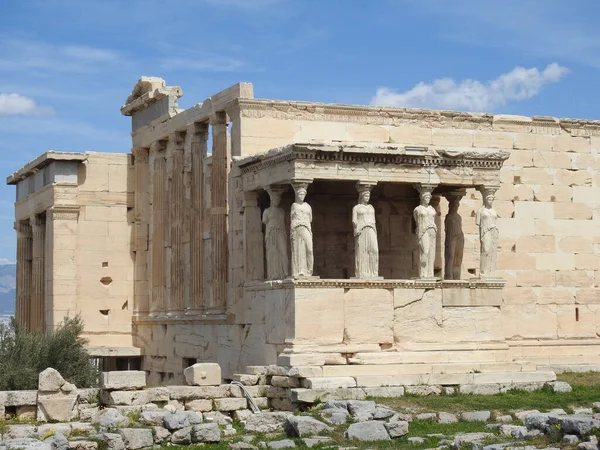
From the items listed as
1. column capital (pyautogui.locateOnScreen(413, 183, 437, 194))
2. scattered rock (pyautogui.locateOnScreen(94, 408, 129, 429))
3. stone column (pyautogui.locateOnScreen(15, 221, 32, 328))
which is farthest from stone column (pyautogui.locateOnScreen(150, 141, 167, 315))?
scattered rock (pyautogui.locateOnScreen(94, 408, 129, 429))

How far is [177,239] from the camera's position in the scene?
29828mm

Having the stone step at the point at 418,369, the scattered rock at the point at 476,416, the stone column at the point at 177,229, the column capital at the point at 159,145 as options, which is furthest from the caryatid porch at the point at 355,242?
the column capital at the point at 159,145

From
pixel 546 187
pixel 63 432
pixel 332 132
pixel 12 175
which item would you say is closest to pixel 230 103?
pixel 332 132

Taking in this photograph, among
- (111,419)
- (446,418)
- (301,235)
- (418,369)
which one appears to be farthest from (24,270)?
(446,418)

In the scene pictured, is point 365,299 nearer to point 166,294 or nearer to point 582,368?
point 582,368

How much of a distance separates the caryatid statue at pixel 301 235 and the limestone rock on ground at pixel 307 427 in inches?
180

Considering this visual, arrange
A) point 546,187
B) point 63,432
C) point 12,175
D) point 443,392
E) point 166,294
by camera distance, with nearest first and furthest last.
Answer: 1. point 63,432
2. point 443,392
3. point 546,187
4. point 166,294
5. point 12,175

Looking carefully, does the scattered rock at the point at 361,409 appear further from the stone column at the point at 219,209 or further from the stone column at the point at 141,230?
the stone column at the point at 141,230

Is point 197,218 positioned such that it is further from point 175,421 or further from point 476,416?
point 476,416

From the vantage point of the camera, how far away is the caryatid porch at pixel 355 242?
2353 centimetres

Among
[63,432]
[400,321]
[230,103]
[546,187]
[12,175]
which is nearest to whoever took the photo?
[63,432]

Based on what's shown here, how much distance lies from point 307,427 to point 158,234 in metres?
12.6

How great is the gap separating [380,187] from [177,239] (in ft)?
17.7

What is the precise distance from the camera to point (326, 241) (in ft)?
87.3
